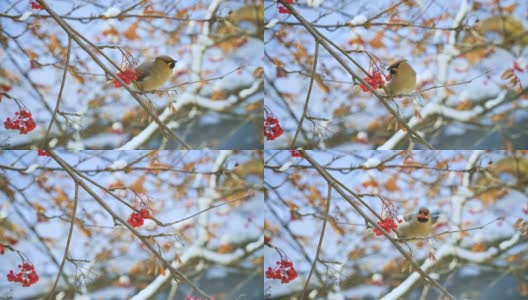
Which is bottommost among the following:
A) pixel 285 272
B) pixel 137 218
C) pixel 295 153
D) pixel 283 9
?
pixel 285 272

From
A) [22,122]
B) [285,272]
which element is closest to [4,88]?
[22,122]

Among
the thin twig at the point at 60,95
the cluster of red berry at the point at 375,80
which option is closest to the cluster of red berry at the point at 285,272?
the cluster of red berry at the point at 375,80

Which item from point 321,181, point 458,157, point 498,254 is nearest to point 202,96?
point 321,181

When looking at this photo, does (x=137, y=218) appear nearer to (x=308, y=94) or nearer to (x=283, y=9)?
(x=308, y=94)

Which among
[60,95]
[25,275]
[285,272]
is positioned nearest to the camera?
[60,95]

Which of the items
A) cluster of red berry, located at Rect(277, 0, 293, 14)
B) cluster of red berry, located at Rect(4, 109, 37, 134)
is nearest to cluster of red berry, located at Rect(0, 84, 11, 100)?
cluster of red berry, located at Rect(4, 109, 37, 134)

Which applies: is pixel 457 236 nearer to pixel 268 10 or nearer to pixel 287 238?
pixel 287 238

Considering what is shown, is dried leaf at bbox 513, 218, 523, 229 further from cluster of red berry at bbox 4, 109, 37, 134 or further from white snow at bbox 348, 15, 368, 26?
cluster of red berry at bbox 4, 109, 37, 134
